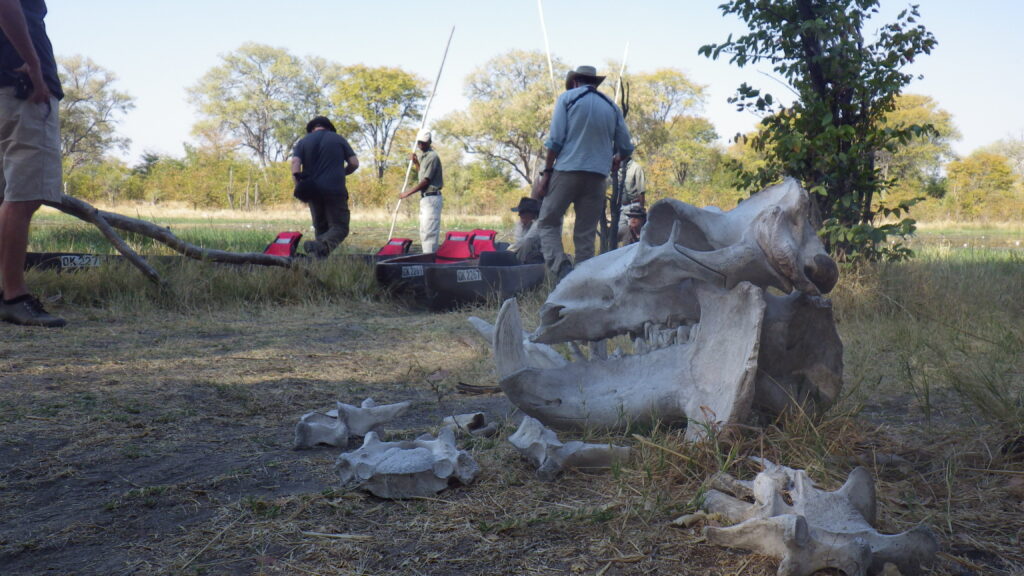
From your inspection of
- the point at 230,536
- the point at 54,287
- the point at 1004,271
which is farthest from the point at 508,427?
the point at 1004,271

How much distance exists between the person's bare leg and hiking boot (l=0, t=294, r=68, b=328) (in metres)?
0.12

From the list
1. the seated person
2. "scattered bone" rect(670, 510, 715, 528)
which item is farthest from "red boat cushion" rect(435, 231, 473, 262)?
"scattered bone" rect(670, 510, 715, 528)

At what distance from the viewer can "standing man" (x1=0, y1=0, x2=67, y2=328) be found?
4.30 meters

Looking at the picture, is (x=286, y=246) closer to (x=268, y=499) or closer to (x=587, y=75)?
(x=587, y=75)

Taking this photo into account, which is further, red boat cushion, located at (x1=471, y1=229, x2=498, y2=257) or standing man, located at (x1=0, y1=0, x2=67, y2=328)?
red boat cushion, located at (x1=471, y1=229, x2=498, y2=257)

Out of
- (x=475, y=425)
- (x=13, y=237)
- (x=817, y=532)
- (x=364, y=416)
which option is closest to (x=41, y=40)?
(x=13, y=237)

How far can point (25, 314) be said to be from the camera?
4.67 metres

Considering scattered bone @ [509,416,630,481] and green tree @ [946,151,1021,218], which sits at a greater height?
green tree @ [946,151,1021,218]

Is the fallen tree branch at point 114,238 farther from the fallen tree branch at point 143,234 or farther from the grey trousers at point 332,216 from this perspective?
the grey trousers at point 332,216

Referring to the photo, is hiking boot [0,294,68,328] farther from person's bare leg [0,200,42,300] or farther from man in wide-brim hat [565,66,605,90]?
man in wide-brim hat [565,66,605,90]

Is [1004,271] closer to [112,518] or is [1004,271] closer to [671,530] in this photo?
[671,530]

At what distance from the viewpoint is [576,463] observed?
2.20m

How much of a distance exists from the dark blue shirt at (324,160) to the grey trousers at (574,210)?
3043mm

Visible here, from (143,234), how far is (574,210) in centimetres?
387
